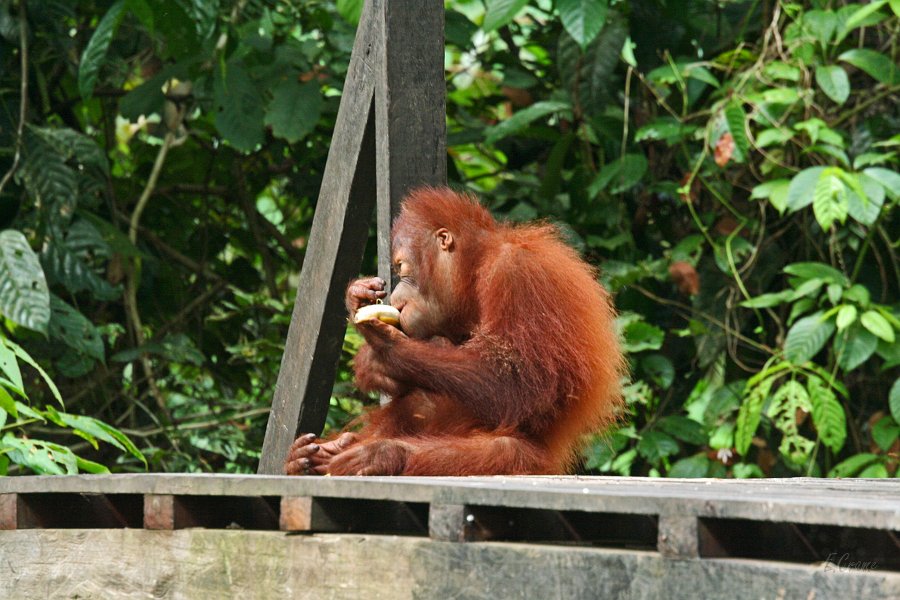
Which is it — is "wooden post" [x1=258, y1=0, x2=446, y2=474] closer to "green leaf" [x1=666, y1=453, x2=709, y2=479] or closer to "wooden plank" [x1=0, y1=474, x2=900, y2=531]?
"wooden plank" [x1=0, y1=474, x2=900, y2=531]

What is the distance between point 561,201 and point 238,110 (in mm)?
1752

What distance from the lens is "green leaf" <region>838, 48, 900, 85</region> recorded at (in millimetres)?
5094

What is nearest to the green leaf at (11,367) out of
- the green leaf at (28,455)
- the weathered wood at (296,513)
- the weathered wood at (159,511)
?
the green leaf at (28,455)

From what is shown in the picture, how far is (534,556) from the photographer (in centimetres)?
220

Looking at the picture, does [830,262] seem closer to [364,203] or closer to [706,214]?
[706,214]

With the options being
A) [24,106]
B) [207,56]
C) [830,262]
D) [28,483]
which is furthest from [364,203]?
[830,262]

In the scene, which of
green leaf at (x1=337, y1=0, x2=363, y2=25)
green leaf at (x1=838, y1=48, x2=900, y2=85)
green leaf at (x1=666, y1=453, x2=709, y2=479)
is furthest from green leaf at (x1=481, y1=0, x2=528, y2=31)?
green leaf at (x1=666, y1=453, x2=709, y2=479)

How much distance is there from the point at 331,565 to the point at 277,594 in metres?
0.16

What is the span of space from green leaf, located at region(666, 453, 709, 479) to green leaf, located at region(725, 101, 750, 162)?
130cm

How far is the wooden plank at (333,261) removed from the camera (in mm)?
3596

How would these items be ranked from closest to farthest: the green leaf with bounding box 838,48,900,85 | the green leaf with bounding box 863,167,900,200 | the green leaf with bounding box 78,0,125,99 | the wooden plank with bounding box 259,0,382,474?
the wooden plank with bounding box 259,0,382,474 < the green leaf with bounding box 863,167,900,200 < the green leaf with bounding box 78,0,125,99 < the green leaf with bounding box 838,48,900,85

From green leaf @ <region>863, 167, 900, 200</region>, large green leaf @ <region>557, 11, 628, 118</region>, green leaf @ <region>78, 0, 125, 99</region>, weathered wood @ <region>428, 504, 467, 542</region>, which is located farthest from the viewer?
large green leaf @ <region>557, 11, 628, 118</region>

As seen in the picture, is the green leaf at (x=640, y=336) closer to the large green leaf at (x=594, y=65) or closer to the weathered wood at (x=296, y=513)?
the large green leaf at (x=594, y=65)

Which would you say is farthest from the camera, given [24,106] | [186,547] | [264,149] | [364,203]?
[264,149]
